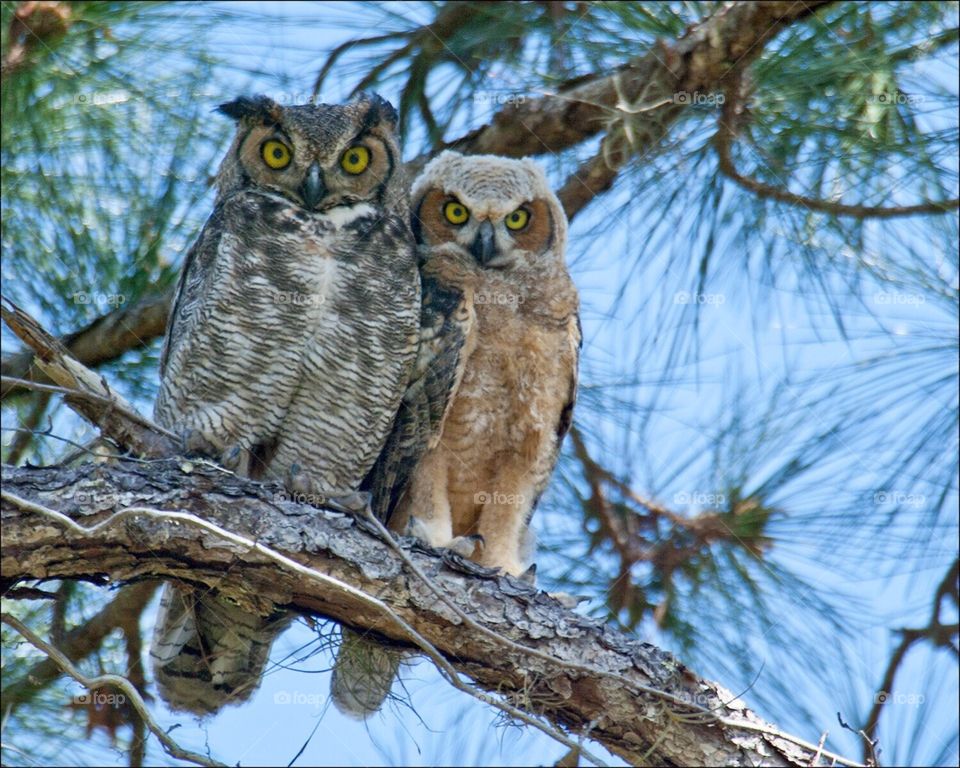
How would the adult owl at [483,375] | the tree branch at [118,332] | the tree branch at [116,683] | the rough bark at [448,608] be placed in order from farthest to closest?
1. the tree branch at [118,332]
2. the adult owl at [483,375]
3. the rough bark at [448,608]
4. the tree branch at [116,683]

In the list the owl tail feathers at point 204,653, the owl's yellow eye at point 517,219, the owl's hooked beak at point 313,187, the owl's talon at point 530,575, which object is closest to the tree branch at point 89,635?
the owl tail feathers at point 204,653

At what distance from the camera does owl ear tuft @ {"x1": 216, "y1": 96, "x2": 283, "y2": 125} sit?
3072mm

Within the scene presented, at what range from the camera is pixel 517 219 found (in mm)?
3209

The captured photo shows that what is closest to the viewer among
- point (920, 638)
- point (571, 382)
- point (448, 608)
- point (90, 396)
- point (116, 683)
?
point (116, 683)

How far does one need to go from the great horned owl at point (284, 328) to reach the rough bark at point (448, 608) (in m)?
0.36

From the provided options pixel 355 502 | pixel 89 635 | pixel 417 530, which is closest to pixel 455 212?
pixel 417 530

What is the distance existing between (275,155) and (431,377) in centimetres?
72

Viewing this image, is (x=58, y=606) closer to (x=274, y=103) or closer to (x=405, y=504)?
(x=405, y=504)

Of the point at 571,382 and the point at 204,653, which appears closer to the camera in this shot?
the point at 204,653

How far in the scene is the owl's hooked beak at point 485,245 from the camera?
3.11 m

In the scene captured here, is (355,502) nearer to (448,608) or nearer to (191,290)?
(448,608)

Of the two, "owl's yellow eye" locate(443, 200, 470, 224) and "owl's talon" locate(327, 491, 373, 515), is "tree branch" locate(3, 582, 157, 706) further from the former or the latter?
"owl's yellow eye" locate(443, 200, 470, 224)

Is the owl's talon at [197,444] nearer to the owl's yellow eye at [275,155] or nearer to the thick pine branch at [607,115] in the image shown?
the thick pine branch at [607,115]

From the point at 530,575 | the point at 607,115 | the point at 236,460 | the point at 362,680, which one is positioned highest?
the point at 607,115
